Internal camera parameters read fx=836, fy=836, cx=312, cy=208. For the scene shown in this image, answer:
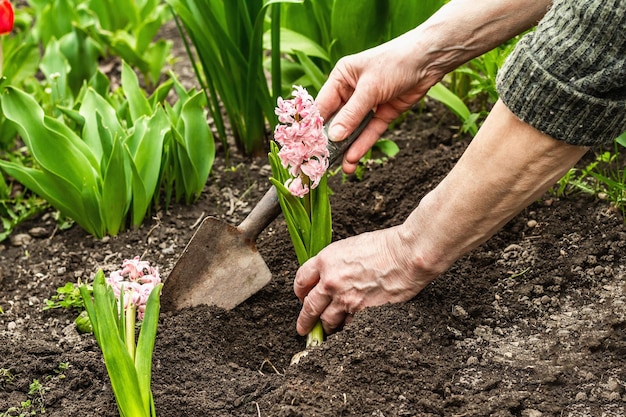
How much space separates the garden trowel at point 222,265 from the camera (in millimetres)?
2506

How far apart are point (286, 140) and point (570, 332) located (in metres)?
0.92

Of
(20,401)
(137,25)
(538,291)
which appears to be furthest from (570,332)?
(137,25)

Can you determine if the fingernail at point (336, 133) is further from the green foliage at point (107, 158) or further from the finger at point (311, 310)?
the green foliage at point (107, 158)

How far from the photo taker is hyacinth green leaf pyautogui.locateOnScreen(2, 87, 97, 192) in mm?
2895

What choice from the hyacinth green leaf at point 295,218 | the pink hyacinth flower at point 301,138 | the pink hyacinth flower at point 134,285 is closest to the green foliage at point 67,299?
the pink hyacinth flower at point 134,285

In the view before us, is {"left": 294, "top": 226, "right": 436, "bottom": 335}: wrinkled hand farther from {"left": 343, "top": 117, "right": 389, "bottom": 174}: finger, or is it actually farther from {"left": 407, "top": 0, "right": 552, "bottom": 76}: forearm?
{"left": 407, "top": 0, "right": 552, "bottom": 76}: forearm

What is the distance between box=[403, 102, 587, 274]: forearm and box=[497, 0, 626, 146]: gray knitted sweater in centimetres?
5

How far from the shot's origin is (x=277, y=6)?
3.00 m

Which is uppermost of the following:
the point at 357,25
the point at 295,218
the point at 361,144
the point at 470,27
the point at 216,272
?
the point at 470,27

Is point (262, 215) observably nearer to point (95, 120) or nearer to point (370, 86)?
point (370, 86)

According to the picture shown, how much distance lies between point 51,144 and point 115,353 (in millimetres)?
1251

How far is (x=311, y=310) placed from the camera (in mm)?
2324

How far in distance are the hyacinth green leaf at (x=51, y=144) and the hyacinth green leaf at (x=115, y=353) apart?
1072mm

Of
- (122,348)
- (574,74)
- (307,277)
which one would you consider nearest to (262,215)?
(307,277)
